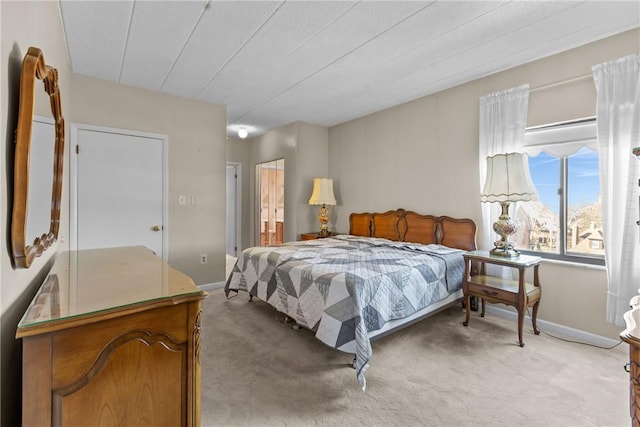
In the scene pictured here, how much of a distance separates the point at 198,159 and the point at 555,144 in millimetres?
3890

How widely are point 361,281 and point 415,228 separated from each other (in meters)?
1.98

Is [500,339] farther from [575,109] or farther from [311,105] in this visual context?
[311,105]

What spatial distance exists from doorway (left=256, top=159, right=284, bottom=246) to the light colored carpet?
3.49 meters

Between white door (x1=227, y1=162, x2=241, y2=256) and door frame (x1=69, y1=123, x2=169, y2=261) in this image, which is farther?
white door (x1=227, y1=162, x2=241, y2=256)

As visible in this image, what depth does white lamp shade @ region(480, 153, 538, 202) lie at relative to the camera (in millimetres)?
2600

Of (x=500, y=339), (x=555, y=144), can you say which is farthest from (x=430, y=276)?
(x=555, y=144)

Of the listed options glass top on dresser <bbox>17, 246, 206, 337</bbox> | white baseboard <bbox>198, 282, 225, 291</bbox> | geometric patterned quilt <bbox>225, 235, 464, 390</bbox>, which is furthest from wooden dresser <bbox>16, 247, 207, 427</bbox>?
white baseboard <bbox>198, 282, 225, 291</bbox>

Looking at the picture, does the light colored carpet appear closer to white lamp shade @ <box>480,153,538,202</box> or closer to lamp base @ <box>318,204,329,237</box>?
white lamp shade @ <box>480,153,538,202</box>

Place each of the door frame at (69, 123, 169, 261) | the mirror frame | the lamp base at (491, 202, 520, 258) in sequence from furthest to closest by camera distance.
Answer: the door frame at (69, 123, 169, 261), the lamp base at (491, 202, 520, 258), the mirror frame

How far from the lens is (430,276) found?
8.46 feet

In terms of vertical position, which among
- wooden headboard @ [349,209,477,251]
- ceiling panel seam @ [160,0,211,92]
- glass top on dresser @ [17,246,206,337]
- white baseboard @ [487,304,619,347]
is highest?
ceiling panel seam @ [160,0,211,92]

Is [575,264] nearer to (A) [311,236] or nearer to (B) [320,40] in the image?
(B) [320,40]

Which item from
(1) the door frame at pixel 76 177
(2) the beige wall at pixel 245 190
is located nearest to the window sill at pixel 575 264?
(1) the door frame at pixel 76 177

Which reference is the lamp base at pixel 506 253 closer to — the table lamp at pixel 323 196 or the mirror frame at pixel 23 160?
the table lamp at pixel 323 196
